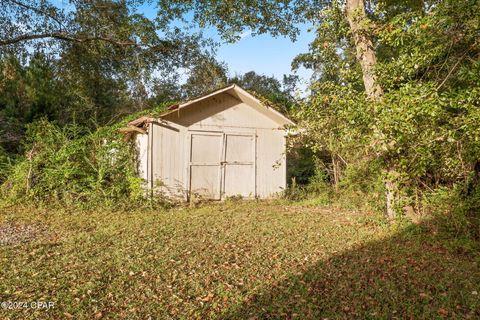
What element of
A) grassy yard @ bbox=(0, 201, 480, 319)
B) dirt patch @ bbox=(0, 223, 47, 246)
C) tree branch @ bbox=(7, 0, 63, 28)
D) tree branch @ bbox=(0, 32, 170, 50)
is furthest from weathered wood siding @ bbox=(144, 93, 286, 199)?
tree branch @ bbox=(7, 0, 63, 28)

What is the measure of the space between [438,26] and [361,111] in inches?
68.1

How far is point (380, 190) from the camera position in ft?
23.2

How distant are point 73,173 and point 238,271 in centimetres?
606

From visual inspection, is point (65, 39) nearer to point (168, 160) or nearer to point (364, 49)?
point (168, 160)

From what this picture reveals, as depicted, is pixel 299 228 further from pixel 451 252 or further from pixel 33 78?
pixel 33 78

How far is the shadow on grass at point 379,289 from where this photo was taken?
3301 millimetres

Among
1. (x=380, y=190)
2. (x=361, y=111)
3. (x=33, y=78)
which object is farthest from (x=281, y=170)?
(x=33, y=78)

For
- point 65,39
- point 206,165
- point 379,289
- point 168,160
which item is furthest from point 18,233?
point 65,39

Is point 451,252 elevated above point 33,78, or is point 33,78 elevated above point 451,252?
point 33,78

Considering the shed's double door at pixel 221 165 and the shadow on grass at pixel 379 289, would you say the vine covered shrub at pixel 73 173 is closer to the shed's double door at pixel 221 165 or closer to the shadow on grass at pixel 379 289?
the shed's double door at pixel 221 165

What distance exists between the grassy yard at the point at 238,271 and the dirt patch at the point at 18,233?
0.19 metres

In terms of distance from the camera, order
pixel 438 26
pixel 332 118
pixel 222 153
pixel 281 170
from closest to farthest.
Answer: pixel 438 26
pixel 332 118
pixel 222 153
pixel 281 170

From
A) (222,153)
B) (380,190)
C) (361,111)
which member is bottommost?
(380,190)

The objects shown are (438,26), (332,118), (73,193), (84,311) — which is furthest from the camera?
(73,193)
